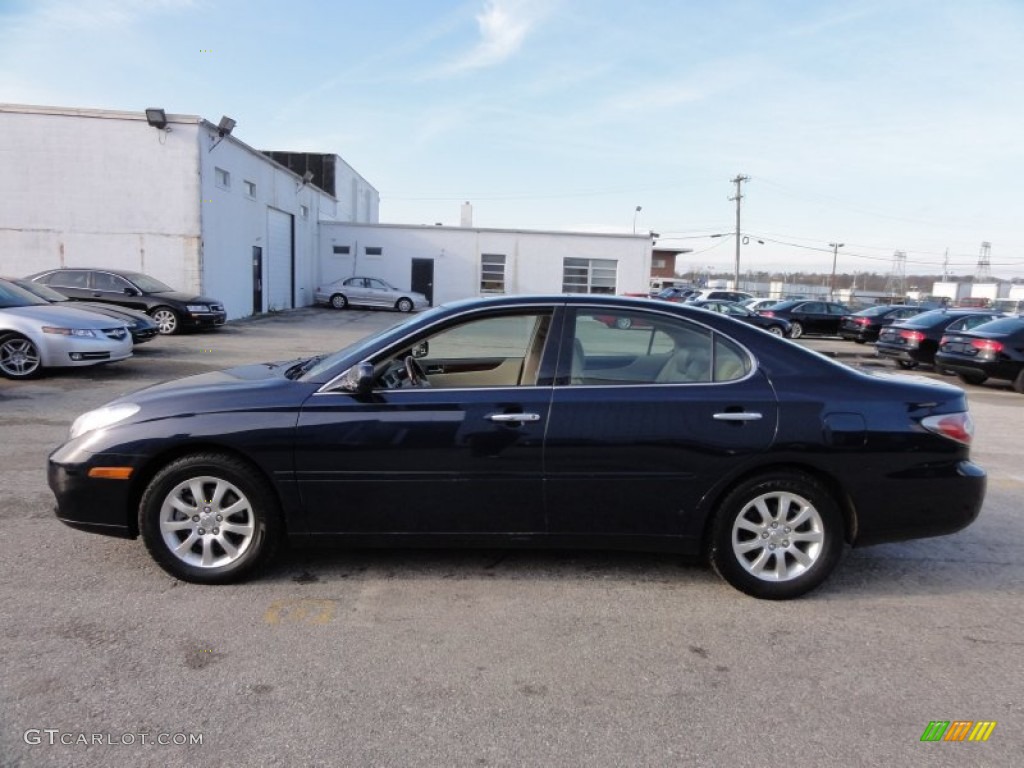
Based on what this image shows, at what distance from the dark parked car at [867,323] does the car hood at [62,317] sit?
2106cm

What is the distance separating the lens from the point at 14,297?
1005 centimetres

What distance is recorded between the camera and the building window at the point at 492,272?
33.8 meters

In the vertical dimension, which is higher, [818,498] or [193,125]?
[193,125]

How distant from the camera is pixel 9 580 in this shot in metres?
3.65

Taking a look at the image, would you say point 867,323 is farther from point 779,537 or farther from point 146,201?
point 146,201

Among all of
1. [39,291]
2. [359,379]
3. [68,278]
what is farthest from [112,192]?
[359,379]

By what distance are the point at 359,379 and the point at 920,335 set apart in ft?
51.3

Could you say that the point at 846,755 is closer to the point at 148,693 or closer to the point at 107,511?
the point at 148,693

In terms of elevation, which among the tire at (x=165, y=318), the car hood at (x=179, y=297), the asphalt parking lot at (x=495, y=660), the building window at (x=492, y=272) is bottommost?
the asphalt parking lot at (x=495, y=660)

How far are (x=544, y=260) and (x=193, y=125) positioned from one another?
18.0 m

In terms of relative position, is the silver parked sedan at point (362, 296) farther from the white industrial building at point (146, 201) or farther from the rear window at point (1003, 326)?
the rear window at point (1003, 326)

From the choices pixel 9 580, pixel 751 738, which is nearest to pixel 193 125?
pixel 9 580

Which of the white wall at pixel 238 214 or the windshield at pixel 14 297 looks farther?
the white wall at pixel 238 214

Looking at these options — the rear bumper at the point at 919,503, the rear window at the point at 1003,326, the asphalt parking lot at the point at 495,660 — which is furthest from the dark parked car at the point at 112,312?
the rear window at the point at 1003,326
